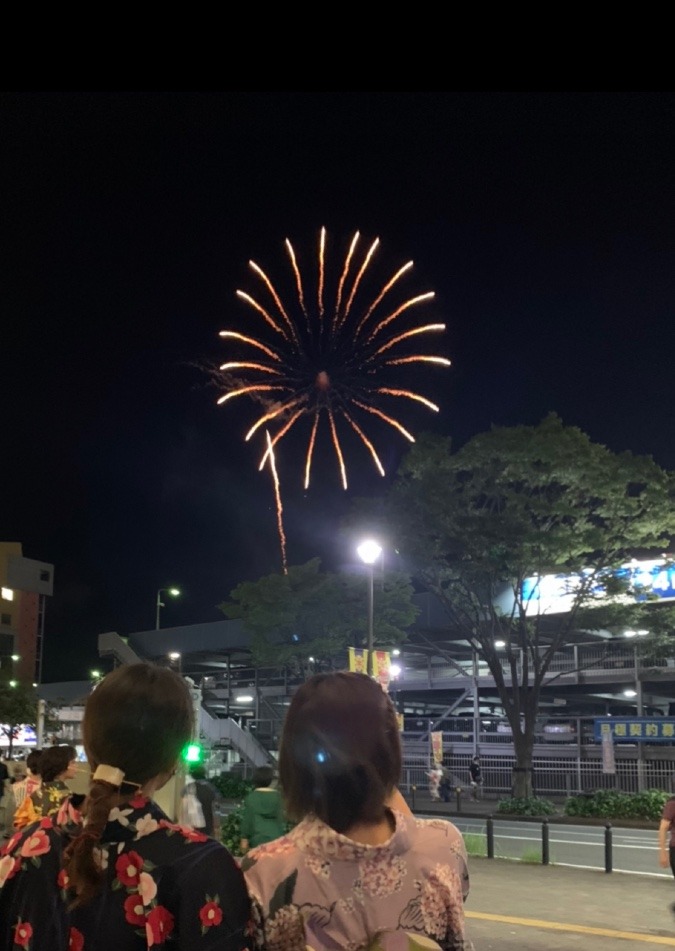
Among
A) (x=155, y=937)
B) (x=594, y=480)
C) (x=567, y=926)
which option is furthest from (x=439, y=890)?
(x=594, y=480)

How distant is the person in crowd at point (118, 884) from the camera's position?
2.00 meters

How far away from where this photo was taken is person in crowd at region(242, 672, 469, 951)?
2092 millimetres

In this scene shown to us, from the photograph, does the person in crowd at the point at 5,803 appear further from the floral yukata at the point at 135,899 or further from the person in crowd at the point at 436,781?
the person in crowd at the point at 436,781

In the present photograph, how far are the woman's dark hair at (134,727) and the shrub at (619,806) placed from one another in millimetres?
24797

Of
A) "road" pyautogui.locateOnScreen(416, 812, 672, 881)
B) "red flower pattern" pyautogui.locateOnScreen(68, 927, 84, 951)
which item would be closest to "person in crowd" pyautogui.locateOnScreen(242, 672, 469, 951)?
"red flower pattern" pyautogui.locateOnScreen(68, 927, 84, 951)

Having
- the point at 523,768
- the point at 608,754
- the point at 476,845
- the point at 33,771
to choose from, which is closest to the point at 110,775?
the point at 33,771

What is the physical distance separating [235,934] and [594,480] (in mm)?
23741

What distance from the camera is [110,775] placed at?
2.15 meters

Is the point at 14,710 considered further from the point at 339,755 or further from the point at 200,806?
the point at 339,755

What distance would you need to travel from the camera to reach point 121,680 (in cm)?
229

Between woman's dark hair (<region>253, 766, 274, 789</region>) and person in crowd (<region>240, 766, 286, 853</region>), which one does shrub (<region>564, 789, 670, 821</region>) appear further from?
person in crowd (<region>240, 766, 286, 853</region>)

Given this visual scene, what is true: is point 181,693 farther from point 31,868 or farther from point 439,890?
point 439,890

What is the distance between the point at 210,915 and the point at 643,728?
30478 millimetres

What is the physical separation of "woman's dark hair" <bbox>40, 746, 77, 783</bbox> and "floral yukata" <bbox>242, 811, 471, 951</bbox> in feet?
11.9
